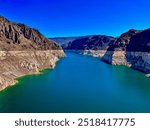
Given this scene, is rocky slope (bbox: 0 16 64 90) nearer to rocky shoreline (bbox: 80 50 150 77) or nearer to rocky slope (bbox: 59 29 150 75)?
rocky shoreline (bbox: 80 50 150 77)

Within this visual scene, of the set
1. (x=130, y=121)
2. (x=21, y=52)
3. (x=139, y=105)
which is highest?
(x=21, y=52)

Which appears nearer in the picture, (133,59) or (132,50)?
(133,59)

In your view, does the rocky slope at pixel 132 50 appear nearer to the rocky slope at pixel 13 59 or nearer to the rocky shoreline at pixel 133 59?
the rocky shoreline at pixel 133 59

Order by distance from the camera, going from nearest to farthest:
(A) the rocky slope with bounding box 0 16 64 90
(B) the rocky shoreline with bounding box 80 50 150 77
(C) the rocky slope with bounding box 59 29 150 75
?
(A) the rocky slope with bounding box 0 16 64 90
(B) the rocky shoreline with bounding box 80 50 150 77
(C) the rocky slope with bounding box 59 29 150 75

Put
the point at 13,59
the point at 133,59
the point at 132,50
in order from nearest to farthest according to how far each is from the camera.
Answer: the point at 13,59 → the point at 133,59 → the point at 132,50

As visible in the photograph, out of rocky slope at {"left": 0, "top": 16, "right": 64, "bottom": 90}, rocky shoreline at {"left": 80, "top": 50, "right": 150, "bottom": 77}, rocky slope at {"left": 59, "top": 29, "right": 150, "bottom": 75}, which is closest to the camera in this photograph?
rocky slope at {"left": 0, "top": 16, "right": 64, "bottom": 90}

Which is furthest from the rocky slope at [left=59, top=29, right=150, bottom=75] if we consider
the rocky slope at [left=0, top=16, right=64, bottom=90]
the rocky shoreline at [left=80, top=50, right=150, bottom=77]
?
the rocky slope at [left=0, top=16, right=64, bottom=90]

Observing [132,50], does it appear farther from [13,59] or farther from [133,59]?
[13,59]

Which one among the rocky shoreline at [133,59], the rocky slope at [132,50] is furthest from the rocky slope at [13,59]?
the rocky slope at [132,50]

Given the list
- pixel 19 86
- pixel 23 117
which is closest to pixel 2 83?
pixel 19 86

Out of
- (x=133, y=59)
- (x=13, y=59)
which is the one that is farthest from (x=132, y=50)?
(x=13, y=59)

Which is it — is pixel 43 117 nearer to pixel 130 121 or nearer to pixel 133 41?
pixel 130 121
